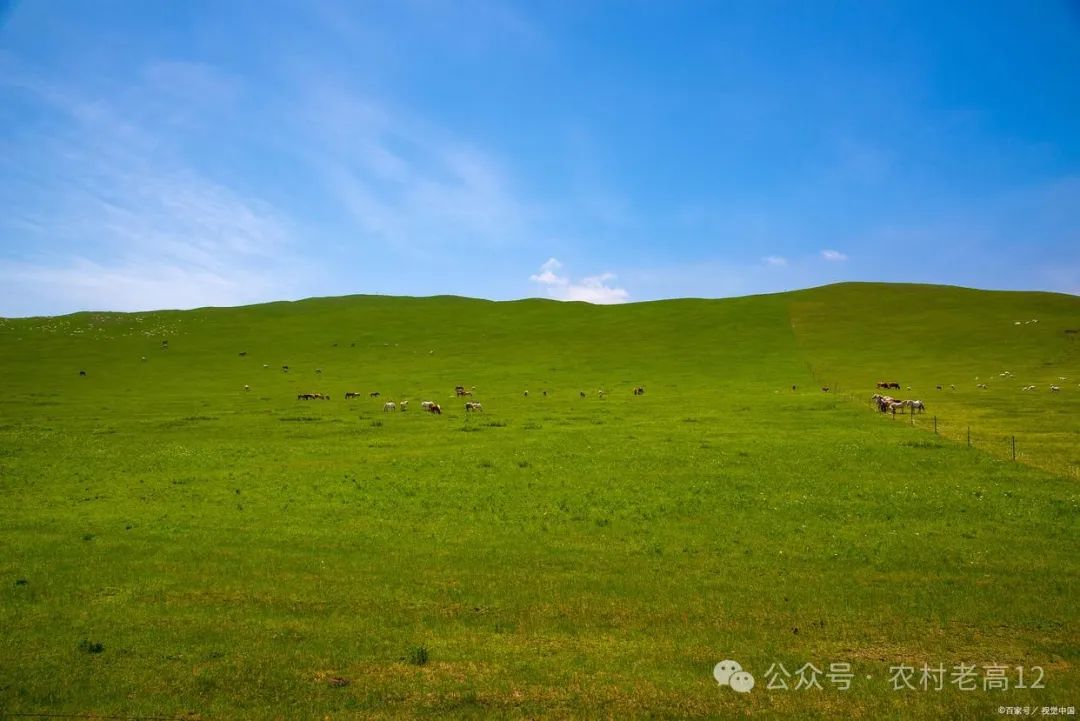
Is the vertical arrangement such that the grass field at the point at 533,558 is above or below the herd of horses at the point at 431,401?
below

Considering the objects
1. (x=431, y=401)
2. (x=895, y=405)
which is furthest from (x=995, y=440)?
(x=431, y=401)

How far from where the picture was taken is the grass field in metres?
9.91

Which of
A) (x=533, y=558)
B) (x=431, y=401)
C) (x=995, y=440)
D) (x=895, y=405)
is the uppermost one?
(x=895, y=405)

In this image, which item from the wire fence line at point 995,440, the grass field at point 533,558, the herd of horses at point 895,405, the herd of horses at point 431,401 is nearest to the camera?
the grass field at point 533,558

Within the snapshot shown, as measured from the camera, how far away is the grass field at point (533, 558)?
991 centimetres

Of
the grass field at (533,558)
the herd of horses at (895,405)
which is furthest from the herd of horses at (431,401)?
the herd of horses at (895,405)

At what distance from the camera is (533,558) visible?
53.5 feet

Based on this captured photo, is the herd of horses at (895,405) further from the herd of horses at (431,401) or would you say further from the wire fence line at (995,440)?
the herd of horses at (431,401)

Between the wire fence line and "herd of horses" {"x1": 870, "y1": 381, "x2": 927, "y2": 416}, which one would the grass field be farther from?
"herd of horses" {"x1": 870, "y1": 381, "x2": 927, "y2": 416}

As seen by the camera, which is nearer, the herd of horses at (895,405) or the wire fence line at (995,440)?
the wire fence line at (995,440)

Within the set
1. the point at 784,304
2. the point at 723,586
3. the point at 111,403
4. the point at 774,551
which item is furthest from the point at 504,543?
the point at 784,304

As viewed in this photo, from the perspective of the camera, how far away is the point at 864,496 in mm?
22797

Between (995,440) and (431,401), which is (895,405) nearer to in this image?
(995,440)

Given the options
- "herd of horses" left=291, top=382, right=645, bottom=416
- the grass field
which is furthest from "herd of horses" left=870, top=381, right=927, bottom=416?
"herd of horses" left=291, top=382, right=645, bottom=416
